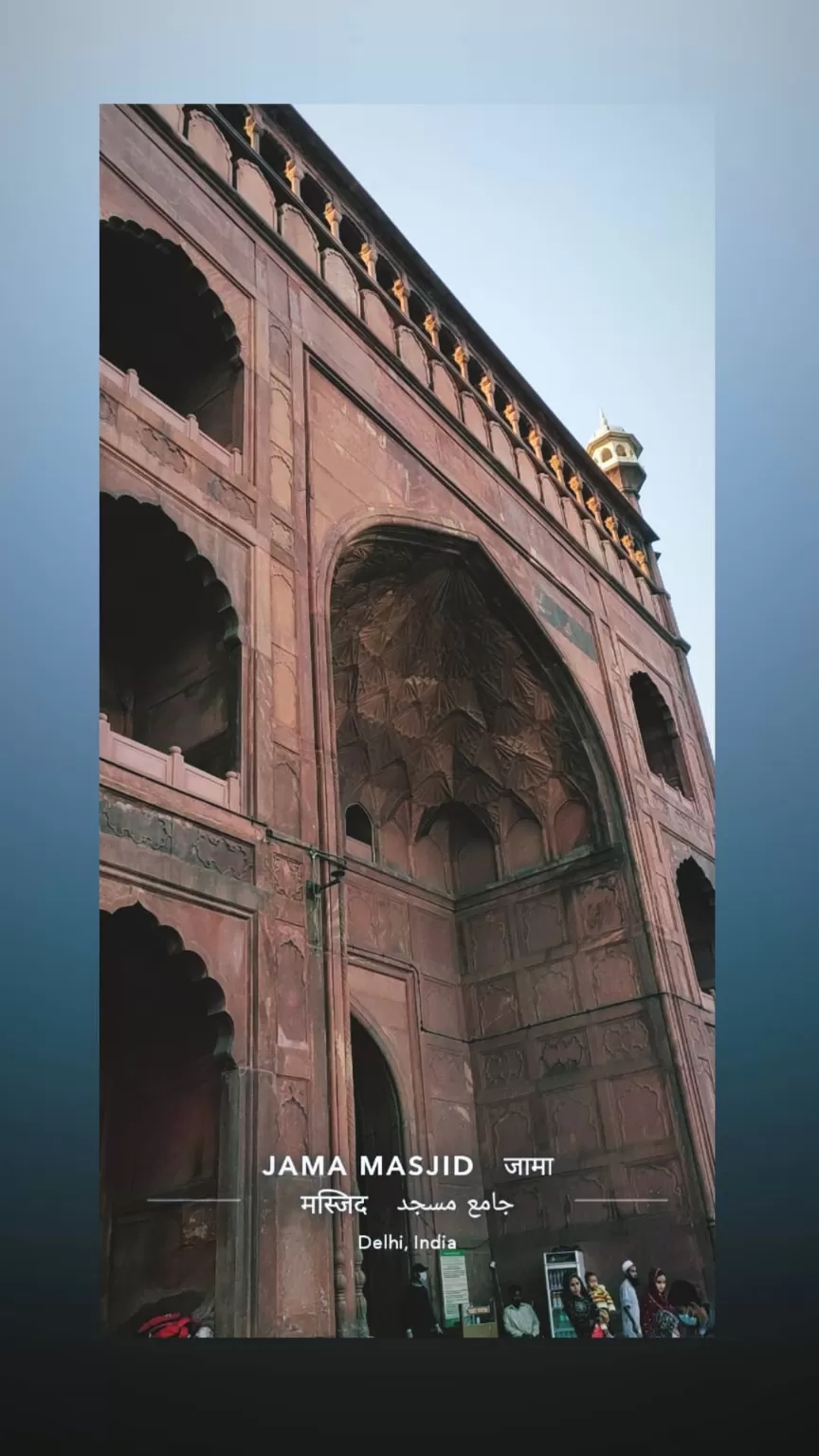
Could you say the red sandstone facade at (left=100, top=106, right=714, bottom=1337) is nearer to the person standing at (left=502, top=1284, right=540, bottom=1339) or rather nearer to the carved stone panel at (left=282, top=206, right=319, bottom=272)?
the carved stone panel at (left=282, top=206, right=319, bottom=272)

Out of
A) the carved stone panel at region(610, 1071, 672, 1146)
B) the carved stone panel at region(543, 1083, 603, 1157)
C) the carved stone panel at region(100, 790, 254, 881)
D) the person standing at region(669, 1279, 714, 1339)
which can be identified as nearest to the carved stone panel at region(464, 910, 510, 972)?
the carved stone panel at region(543, 1083, 603, 1157)

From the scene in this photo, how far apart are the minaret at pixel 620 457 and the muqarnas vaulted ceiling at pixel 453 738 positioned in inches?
251

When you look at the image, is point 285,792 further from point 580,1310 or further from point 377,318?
point 377,318

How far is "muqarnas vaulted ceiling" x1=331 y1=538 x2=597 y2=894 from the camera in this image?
11.2 m

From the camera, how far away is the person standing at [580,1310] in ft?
28.0

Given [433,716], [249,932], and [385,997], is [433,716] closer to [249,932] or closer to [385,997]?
[385,997]

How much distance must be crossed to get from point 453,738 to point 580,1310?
586 cm

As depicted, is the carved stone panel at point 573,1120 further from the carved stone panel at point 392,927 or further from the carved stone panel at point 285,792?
the carved stone panel at point 285,792

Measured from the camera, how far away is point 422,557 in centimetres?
1059
